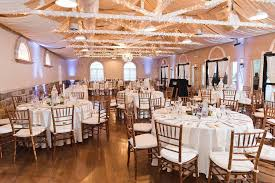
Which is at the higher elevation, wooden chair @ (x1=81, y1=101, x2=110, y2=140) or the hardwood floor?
wooden chair @ (x1=81, y1=101, x2=110, y2=140)

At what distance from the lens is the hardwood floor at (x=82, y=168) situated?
362 cm

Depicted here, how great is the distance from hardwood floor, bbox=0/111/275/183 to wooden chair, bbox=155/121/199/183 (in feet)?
0.78

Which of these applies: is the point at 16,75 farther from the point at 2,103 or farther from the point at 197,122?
the point at 197,122

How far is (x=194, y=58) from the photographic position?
14.1m

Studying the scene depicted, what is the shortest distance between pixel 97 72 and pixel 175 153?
1867 centimetres

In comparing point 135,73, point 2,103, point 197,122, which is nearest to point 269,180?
point 197,122

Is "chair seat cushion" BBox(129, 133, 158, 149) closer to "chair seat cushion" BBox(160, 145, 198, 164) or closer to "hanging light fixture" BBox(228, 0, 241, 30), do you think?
"chair seat cushion" BBox(160, 145, 198, 164)

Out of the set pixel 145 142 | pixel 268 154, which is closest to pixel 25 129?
pixel 145 142

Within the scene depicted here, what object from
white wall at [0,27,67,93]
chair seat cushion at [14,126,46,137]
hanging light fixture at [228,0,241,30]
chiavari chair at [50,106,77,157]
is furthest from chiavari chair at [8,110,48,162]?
hanging light fixture at [228,0,241,30]

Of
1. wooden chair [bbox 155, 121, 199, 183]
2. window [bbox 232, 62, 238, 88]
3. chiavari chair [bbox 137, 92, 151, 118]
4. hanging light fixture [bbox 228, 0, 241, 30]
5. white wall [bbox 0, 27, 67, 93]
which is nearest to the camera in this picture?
wooden chair [bbox 155, 121, 199, 183]

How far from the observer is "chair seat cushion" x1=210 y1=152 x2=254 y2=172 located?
2896 mm

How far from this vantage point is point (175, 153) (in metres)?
3.32

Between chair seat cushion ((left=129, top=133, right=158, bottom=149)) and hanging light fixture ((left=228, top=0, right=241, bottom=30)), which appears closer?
chair seat cushion ((left=129, top=133, right=158, bottom=149))

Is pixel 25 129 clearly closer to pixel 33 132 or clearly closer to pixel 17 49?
pixel 33 132
